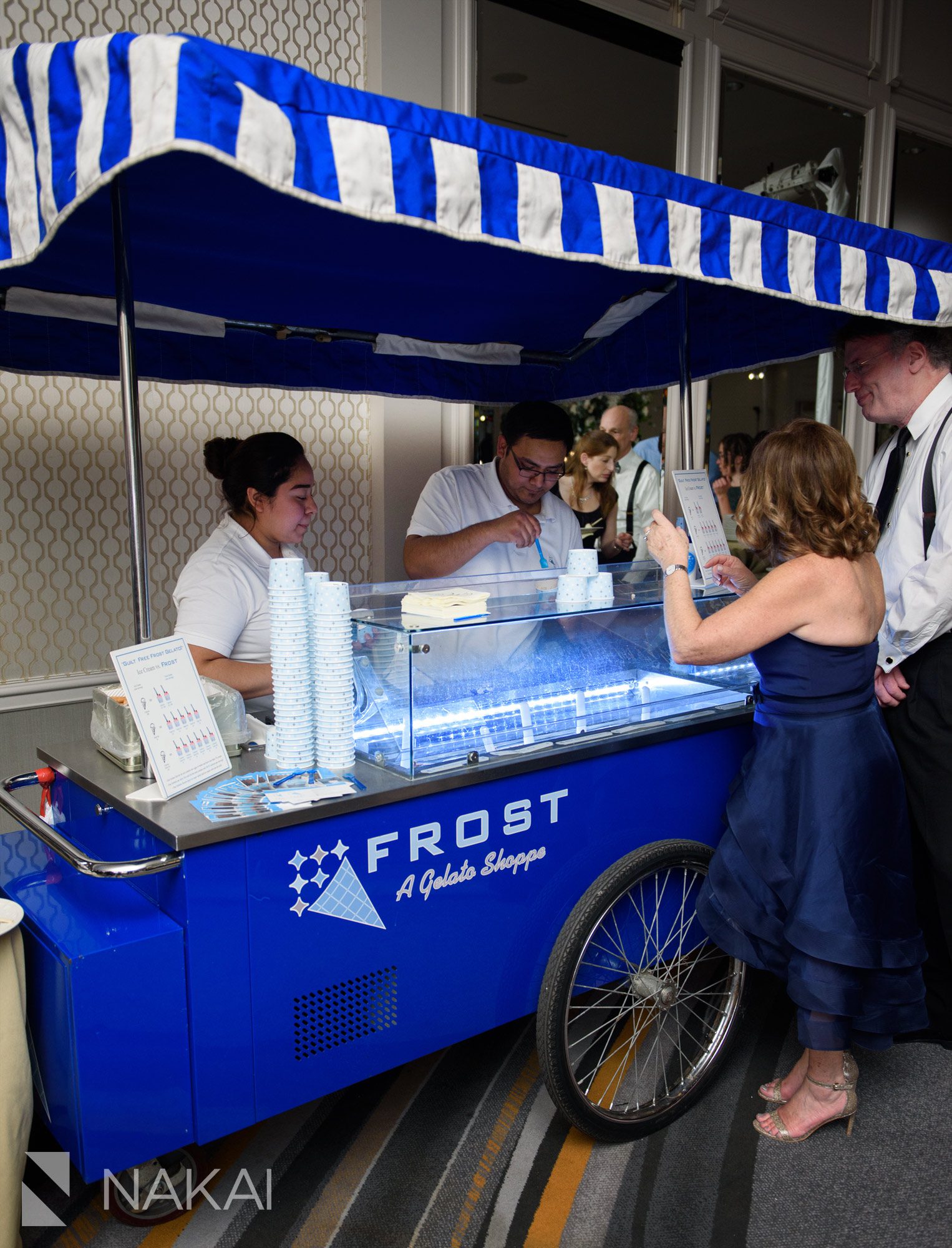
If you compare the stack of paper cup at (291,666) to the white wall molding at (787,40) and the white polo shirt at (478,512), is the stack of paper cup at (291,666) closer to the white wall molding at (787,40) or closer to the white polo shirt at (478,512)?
the white polo shirt at (478,512)

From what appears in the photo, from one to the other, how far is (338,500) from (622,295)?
1778mm

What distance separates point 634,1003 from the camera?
2352mm

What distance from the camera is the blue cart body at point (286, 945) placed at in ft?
5.05

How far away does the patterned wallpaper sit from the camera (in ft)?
11.1

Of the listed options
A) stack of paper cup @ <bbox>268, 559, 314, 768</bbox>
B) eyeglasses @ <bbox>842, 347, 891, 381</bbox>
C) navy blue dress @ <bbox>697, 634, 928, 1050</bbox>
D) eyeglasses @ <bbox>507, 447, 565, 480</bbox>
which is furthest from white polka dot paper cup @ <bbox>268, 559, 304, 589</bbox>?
eyeglasses @ <bbox>842, 347, 891, 381</bbox>

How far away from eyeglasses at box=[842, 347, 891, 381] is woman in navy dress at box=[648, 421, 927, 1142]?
2.19 ft

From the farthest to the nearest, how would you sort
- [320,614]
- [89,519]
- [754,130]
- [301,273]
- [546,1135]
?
1. [754,130]
2. [89,519]
3. [301,273]
4. [546,1135]
5. [320,614]

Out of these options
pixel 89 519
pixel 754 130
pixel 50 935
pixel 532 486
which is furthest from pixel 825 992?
pixel 754 130

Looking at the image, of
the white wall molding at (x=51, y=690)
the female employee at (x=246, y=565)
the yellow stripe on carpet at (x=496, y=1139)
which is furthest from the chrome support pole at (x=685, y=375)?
the white wall molding at (x=51, y=690)

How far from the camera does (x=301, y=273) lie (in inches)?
99.7

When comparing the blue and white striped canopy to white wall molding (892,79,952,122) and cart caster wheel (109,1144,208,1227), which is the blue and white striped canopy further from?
white wall molding (892,79,952,122)

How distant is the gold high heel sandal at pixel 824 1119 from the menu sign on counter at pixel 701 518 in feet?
4.20

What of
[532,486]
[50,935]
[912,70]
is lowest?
[50,935]

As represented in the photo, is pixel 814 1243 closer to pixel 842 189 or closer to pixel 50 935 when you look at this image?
pixel 50 935
